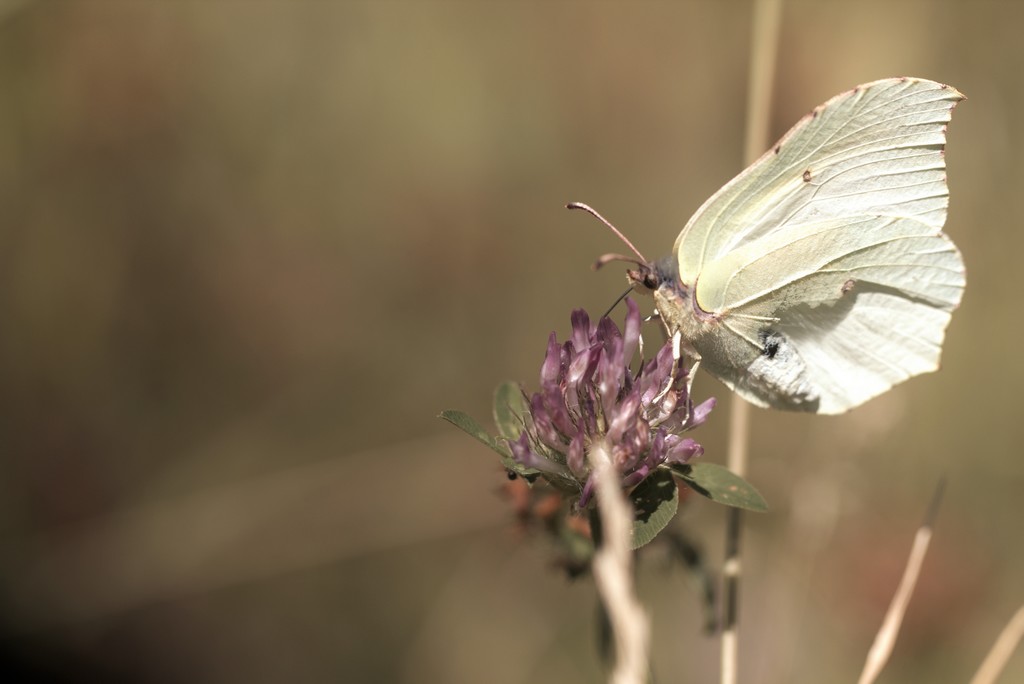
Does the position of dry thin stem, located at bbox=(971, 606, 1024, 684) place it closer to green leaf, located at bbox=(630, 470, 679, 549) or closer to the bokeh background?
green leaf, located at bbox=(630, 470, 679, 549)

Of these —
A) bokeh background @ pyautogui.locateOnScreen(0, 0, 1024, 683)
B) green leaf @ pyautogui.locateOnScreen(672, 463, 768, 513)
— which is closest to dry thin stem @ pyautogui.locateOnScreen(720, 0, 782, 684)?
green leaf @ pyautogui.locateOnScreen(672, 463, 768, 513)

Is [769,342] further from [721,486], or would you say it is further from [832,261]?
[721,486]

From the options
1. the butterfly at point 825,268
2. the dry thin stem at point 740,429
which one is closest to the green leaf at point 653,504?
the dry thin stem at point 740,429

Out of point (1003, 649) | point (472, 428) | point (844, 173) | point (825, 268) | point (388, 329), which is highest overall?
point (844, 173)

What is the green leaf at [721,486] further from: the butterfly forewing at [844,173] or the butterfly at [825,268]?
the butterfly forewing at [844,173]

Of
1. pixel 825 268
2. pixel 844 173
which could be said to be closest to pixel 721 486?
pixel 825 268

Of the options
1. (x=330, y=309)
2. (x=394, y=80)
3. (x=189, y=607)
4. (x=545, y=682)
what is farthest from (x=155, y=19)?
A: (x=545, y=682)
